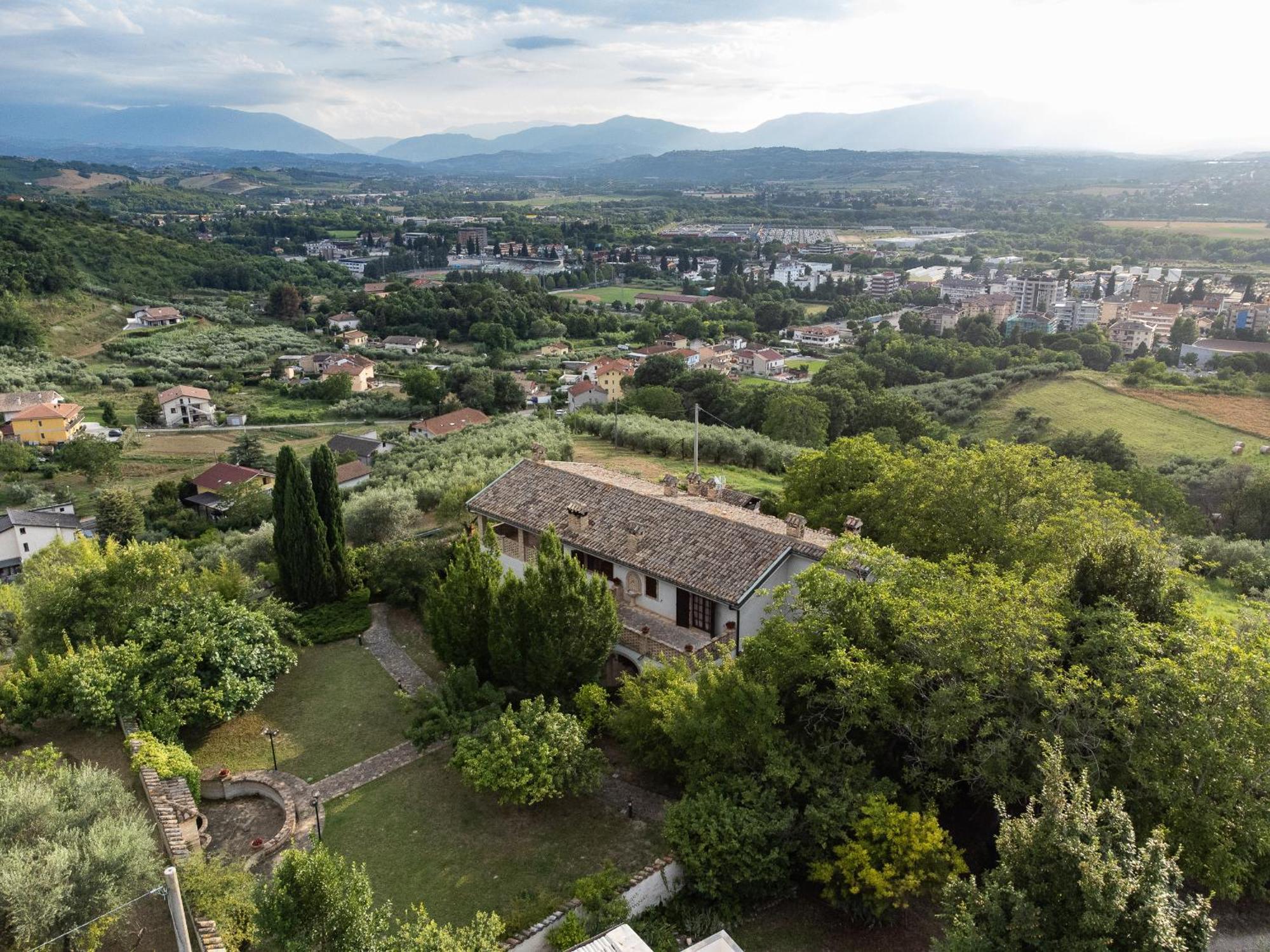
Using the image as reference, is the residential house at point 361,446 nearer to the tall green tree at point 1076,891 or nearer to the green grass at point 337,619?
the green grass at point 337,619

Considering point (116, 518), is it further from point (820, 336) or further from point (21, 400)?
point (820, 336)

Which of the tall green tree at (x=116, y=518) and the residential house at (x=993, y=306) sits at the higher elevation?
the tall green tree at (x=116, y=518)

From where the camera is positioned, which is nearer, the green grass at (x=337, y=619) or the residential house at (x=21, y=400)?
the green grass at (x=337, y=619)

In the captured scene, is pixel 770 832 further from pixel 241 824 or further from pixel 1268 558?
pixel 1268 558

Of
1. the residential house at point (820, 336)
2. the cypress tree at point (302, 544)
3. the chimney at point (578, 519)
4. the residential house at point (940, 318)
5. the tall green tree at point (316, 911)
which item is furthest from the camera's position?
the residential house at point (940, 318)

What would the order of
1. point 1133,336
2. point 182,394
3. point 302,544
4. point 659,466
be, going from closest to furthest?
point 302,544 → point 659,466 → point 182,394 → point 1133,336

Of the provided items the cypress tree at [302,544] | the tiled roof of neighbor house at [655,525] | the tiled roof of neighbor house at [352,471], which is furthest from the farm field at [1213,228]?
the cypress tree at [302,544]

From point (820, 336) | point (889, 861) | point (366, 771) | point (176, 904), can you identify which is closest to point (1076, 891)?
point (889, 861)
